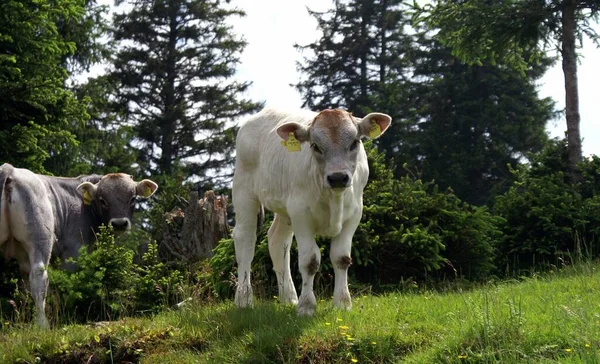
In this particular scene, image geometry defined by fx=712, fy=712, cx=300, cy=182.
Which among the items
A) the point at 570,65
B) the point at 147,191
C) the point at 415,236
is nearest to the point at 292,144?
the point at 415,236

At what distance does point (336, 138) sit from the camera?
694 centimetres

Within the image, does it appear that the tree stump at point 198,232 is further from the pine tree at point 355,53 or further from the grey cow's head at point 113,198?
the pine tree at point 355,53

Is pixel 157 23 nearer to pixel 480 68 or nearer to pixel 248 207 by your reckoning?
pixel 480 68

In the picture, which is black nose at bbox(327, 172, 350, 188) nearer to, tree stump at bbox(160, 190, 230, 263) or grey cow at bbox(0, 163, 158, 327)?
grey cow at bbox(0, 163, 158, 327)

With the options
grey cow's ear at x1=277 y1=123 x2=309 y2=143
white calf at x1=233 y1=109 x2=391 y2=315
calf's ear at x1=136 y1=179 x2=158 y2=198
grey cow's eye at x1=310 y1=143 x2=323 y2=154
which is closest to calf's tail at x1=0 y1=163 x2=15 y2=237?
calf's ear at x1=136 y1=179 x2=158 y2=198

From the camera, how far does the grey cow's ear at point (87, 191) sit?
10.7 meters

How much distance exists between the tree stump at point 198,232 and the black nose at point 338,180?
7.10 metres

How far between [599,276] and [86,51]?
63.2 feet

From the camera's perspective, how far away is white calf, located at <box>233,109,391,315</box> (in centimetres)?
695

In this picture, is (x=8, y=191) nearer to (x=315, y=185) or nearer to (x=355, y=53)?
(x=315, y=185)

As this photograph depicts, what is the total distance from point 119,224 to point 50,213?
55.0 inches

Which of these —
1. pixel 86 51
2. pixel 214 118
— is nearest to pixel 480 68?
pixel 214 118

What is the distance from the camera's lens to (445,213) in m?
→ 10.9

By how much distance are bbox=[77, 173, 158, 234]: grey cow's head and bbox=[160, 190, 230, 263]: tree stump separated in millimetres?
2369
